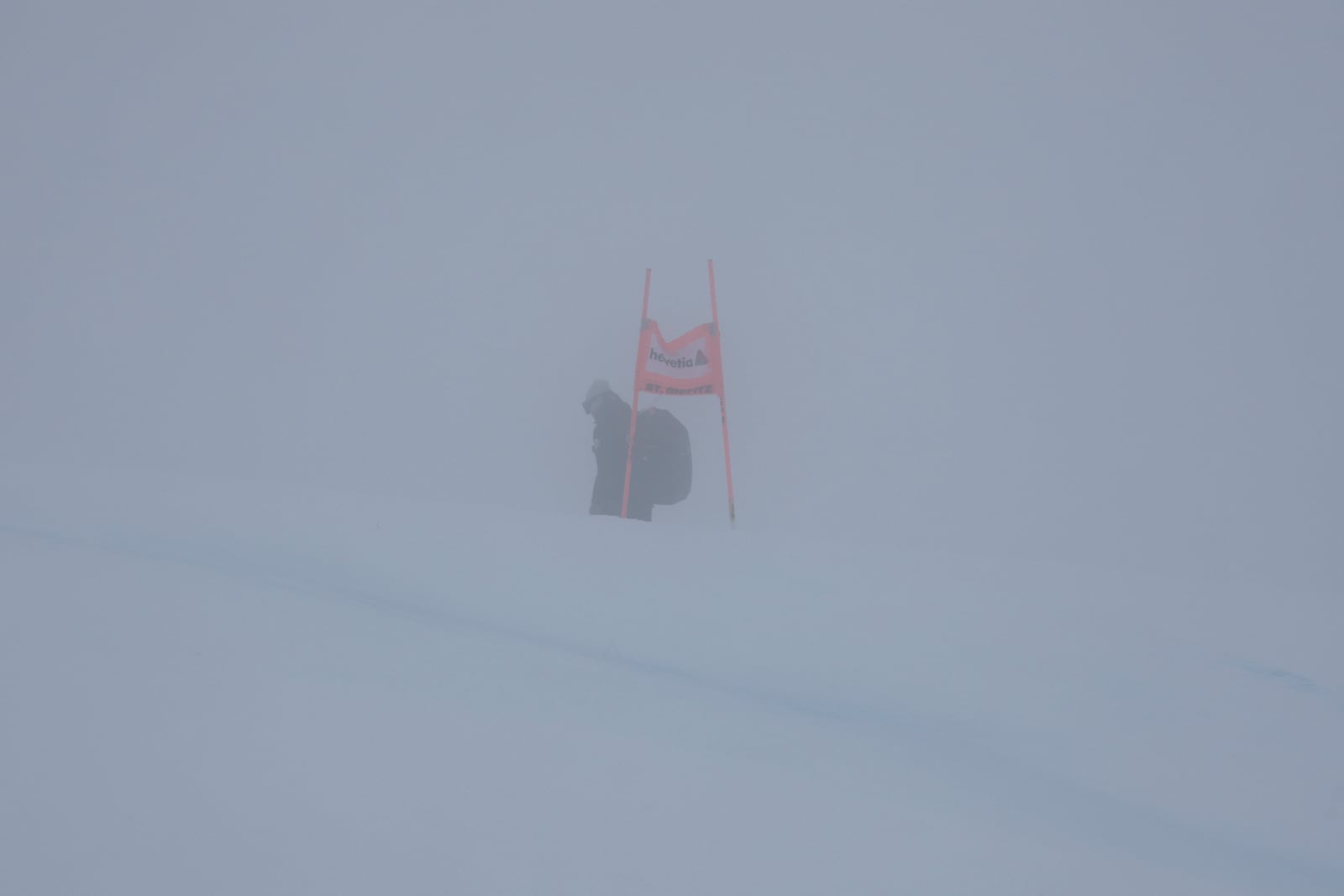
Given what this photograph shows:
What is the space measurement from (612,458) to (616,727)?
6.35 feet

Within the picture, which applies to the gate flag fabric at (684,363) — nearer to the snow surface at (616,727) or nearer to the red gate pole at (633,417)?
the red gate pole at (633,417)

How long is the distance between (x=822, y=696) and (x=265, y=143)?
728 cm

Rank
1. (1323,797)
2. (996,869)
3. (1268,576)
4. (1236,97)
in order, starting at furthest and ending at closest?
(1236,97) < (1268,576) < (1323,797) < (996,869)

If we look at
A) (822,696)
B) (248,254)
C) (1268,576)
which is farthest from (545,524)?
(248,254)

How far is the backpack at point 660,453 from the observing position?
10.4 feet

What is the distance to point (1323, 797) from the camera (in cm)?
138

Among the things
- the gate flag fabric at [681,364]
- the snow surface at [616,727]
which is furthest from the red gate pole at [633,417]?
the snow surface at [616,727]

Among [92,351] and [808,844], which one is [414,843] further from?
[92,351]

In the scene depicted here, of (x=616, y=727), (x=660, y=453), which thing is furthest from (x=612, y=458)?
(x=616, y=727)

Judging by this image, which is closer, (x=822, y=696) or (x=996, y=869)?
(x=996, y=869)

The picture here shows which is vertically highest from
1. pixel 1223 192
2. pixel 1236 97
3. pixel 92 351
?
pixel 1236 97

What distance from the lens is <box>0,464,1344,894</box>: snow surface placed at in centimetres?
98

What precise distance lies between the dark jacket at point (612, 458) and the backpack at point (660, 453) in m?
0.05

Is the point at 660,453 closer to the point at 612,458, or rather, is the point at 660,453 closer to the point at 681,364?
the point at 612,458
